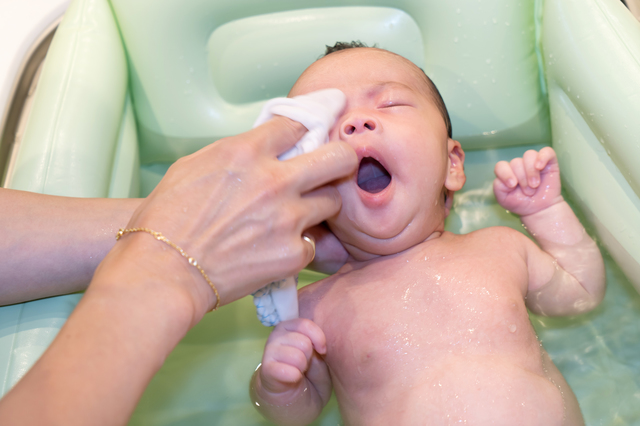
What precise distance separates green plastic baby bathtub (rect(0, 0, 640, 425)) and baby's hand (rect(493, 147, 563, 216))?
Result: 9 centimetres

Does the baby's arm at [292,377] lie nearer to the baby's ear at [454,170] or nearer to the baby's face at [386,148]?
the baby's face at [386,148]

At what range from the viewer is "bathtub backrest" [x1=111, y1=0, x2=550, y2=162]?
4.98 ft

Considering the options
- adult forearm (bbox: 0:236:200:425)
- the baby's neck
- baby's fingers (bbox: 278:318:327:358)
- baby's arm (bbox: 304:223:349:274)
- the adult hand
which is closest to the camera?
adult forearm (bbox: 0:236:200:425)

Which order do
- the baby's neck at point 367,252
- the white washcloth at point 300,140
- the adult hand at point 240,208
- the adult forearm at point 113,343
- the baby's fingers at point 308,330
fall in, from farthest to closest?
1. the baby's neck at point 367,252
2. the baby's fingers at point 308,330
3. the white washcloth at point 300,140
4. the adult hand at point 240,208
5. the adult forearm at point 113,343

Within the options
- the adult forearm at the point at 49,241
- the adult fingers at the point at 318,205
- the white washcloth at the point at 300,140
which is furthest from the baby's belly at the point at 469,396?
the adult forearm at the point at 49,241

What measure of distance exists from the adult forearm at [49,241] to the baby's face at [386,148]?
0.54m

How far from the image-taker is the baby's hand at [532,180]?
140 centimetres

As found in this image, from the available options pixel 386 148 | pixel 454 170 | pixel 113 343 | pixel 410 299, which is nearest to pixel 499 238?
pixel 454 170

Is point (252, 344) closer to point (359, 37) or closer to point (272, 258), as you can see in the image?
point (272, 258)

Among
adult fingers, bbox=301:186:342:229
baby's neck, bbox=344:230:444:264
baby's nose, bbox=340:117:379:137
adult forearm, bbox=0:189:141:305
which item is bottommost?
baby's neck, bbox=344:230:444:264

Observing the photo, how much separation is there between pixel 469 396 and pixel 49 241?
94 centimetres

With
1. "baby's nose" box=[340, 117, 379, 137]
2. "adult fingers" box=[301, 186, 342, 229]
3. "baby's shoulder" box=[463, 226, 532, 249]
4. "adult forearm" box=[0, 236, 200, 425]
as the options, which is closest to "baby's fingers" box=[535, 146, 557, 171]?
"baby's shoulder" box=[463, 226, 532, 249]

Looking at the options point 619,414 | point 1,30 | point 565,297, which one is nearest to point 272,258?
point 565,297

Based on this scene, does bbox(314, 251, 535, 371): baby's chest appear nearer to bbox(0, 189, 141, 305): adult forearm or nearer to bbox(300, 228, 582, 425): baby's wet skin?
bbox(300, 228, 582, 425): baby's wet skin
